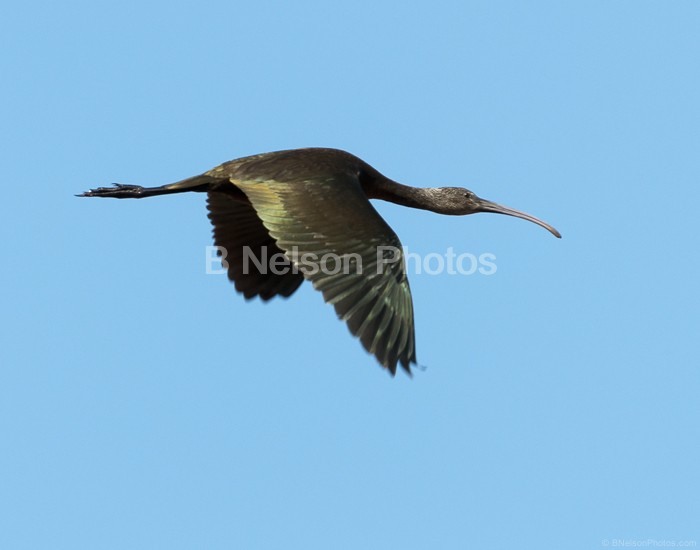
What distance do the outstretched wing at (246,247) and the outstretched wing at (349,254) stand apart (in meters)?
1.67

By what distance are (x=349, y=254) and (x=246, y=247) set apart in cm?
298

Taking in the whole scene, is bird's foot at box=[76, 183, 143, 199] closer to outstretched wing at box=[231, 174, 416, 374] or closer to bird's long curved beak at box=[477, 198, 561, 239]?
outstretched wing at box=[231, 174, 416, 374]

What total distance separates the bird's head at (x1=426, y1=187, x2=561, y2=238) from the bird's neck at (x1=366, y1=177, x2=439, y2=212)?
88 millimetres

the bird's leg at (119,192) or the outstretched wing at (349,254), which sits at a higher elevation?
the bird's leg at (119,192)

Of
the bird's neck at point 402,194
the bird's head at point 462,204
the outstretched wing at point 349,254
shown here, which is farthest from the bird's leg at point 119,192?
the bird's head at point 462,204

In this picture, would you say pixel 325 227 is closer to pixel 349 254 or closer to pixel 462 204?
pixel 349 254

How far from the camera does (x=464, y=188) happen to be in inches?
609

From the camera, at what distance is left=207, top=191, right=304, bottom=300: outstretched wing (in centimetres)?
1439

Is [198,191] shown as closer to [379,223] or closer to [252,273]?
[252,273]

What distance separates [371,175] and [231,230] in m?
1.81

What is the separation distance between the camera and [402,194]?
1495 cm

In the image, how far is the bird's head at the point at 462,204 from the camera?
15.4 m

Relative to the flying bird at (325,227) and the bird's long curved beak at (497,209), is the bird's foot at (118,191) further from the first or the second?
the bird's long curved beak at (497,209)

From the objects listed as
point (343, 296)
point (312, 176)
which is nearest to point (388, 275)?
point (343, 296)
